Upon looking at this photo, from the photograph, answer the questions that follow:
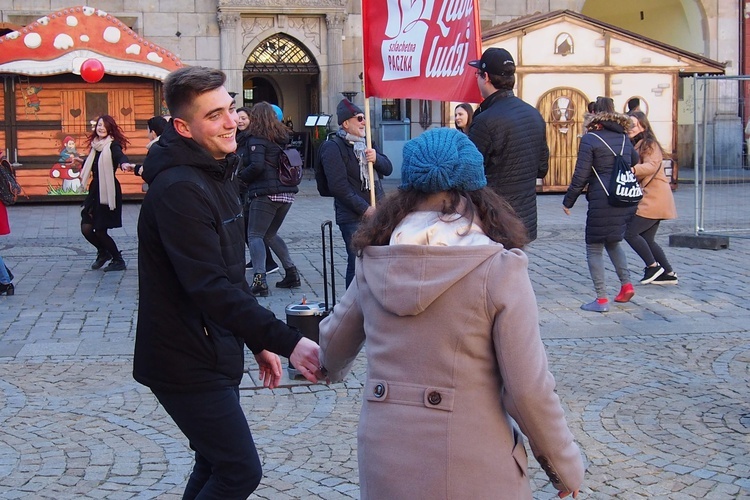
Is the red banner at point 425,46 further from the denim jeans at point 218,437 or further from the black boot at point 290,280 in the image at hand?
the denim jeans at point 218,437

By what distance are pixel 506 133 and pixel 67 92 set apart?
14.8m

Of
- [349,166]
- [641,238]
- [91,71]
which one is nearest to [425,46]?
[349,166]

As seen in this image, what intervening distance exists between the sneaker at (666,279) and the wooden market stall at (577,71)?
33.4 feet

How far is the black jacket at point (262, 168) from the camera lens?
9320 mm

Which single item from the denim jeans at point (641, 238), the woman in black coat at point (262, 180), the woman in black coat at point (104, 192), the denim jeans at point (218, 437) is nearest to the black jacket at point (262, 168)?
the woman in black coat at point (262, 180)

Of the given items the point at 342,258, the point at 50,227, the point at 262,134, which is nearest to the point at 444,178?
the point at 262,134

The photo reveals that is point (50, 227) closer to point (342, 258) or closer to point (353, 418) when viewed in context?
point (342, 258)

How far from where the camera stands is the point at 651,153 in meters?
9.68

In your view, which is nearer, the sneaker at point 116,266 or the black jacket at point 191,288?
the black jacket at point 191,288

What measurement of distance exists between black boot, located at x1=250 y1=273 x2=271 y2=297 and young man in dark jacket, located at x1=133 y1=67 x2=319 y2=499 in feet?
19.8

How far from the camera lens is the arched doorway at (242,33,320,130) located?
969 inches

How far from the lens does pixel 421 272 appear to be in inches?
99.1

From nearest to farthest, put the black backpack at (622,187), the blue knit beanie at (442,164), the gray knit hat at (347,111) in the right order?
the blue knit beanie at (442,164) → the gray knit hat at (347,111) → the black backpack at (622,187)

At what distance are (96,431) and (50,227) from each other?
10.8 m
